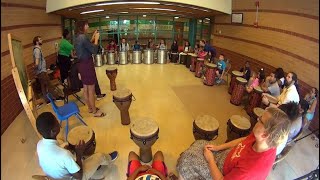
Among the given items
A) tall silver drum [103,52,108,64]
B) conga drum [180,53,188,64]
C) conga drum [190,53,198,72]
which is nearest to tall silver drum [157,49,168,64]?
conga drum [180,53,188,64]

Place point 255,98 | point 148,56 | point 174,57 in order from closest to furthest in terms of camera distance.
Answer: point 255,98, point 148,56, point 174,57

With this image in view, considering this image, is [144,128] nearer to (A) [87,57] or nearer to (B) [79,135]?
(B) [79,135]

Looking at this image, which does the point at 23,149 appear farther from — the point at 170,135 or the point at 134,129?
the point at 170,135

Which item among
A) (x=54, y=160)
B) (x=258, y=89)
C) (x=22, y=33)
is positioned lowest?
(x=54, y=160)

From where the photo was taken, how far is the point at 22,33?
4391mm

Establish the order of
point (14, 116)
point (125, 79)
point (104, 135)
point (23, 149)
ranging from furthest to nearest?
point (125, 79), point (14, 116), point (104, 135), point (23, 149)

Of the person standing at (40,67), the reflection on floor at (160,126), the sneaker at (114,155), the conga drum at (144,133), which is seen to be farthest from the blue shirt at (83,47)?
the sneaker at (114,155)

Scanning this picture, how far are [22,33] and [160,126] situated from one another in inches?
139

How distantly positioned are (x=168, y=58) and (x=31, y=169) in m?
7.34

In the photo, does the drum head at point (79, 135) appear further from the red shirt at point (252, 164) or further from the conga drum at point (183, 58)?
the conga drum at point (183, 58)

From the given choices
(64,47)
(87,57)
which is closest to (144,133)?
(87,57)

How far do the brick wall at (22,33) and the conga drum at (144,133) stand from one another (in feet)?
5.88

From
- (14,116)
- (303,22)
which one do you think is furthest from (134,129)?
(303,22)

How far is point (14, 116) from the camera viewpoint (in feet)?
13.0
